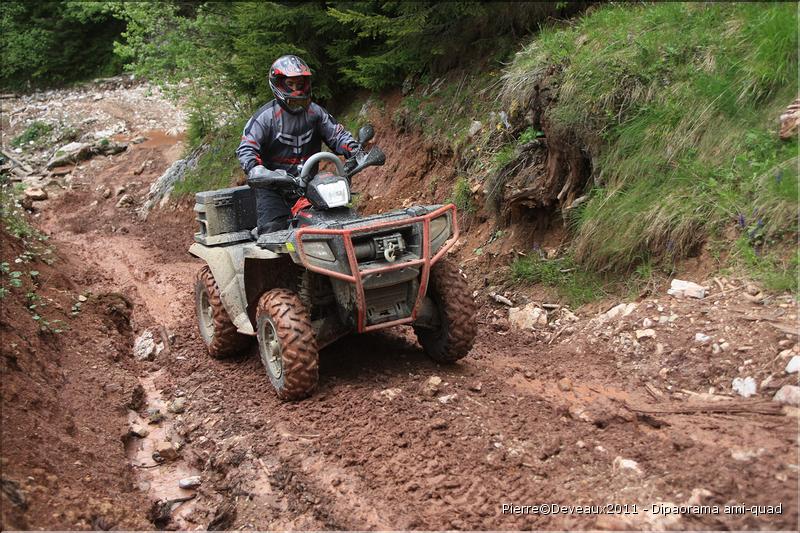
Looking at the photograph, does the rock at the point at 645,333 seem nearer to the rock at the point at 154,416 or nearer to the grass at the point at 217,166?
the rock at the point at 154,416

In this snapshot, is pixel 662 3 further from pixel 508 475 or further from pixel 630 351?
pixel 508 475

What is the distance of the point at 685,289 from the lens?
212 inches

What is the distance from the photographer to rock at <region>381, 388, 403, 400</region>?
5.12m

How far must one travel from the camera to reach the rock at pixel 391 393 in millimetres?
5121

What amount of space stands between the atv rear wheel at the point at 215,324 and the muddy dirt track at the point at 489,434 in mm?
163

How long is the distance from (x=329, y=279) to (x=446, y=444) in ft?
5.88

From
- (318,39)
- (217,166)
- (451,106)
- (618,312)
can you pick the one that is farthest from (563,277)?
(217,166)

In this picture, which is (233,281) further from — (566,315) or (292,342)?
(566,315)

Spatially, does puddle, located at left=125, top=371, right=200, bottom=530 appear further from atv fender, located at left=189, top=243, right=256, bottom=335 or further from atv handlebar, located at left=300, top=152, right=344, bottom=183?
atv handlebar, located at left=300, top=152, right=344, bottom=183

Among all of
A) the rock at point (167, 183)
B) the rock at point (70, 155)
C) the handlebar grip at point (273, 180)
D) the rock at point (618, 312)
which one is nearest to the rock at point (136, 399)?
the handlebar grip at point (273, 180)

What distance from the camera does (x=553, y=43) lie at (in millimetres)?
7707

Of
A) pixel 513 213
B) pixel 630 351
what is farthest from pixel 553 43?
pixel 630 351

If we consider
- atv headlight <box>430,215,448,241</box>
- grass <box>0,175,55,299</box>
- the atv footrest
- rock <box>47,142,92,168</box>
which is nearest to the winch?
atv headlight <box>430,215,448,241</box>

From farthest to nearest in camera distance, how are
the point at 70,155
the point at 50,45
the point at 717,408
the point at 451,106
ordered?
the point at 50,45
the point at 70,155
the point at 451,106
the point at 717,408
